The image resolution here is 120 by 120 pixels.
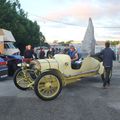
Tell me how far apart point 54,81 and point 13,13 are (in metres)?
36.1

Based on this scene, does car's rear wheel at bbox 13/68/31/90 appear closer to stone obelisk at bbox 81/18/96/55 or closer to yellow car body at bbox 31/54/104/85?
yellow car body at bbox 31/54/104/85

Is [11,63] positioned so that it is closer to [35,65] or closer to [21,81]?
[21,81]

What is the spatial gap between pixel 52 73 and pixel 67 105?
1.59 meters

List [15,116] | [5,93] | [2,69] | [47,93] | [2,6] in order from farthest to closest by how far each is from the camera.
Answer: [2,6] → [2,69] → [5,93] → [47,93] → [15,116]

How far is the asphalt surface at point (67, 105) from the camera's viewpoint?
9.02 metres

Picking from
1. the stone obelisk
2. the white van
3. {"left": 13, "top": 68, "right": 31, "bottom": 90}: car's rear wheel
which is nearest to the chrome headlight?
{"left": 13, "top": 68, "right": 31, "bottom": 90}: car's rear wheel

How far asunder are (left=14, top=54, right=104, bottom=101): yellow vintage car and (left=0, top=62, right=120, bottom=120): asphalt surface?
29cm

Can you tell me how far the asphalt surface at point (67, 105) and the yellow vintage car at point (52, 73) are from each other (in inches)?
11.5

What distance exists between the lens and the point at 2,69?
665 inches

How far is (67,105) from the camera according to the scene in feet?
34.6

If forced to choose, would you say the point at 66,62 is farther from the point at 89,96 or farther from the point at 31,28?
the point at 31,28

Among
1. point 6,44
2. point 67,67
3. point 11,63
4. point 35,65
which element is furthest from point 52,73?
point 6,44

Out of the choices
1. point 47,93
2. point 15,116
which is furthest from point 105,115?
point 47,93

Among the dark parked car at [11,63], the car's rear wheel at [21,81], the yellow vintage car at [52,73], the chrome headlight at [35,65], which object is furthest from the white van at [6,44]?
the chrome headlight at [35,65]
